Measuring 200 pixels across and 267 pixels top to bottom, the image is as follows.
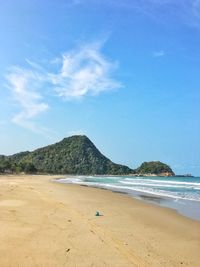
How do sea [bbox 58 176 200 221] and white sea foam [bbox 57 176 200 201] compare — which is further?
white sea foam [bbox 57 176 200 201]

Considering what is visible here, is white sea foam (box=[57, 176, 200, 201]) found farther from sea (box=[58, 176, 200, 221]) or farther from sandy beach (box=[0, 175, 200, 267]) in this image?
sandy beach (box=[0, 175, 200, 267])

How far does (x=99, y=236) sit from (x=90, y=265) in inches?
108

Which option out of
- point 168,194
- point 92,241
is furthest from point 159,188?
point 92,241

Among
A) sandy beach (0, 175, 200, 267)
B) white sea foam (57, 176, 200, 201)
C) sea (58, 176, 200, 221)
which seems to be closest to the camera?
sandy beach (0, 175, 200, 267)

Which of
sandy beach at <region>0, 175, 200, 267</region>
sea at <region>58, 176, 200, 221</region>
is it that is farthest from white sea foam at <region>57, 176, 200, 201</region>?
sandy beach at <region>0, 175, 200, 267</region>

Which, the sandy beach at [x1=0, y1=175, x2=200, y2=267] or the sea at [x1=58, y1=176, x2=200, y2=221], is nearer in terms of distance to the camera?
the sandy beach at [x1=0, y1=175, x2=200, y2=267]

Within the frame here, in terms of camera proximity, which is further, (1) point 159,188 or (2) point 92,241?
(1) point 159,188

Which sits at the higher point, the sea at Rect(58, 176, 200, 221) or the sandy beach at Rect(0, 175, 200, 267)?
the sea at Rect(58, 176, 200, 221)

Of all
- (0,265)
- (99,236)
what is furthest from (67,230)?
(0,265)

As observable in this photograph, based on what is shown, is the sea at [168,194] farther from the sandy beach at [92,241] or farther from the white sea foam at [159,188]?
the sandy beach at [92,241]

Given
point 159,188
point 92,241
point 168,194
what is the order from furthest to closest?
point 159,188
point 168,194
point 92,241

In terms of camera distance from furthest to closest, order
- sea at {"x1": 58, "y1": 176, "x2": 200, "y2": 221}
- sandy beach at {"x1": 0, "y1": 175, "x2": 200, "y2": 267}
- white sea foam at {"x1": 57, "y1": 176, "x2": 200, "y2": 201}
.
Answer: white sea foam at {"x1": 57, "y1": 176, "x2": 200, "y2": 201}
sea at {"x1": 58, "y1": 176, "x2": 200, "y2": 221}
sandy beach at {"x1": 0, "y1": 175, "x2": 200, "y2": 267}

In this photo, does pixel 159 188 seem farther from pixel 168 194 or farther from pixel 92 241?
pixel 92 241

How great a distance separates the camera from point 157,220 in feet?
45.7
